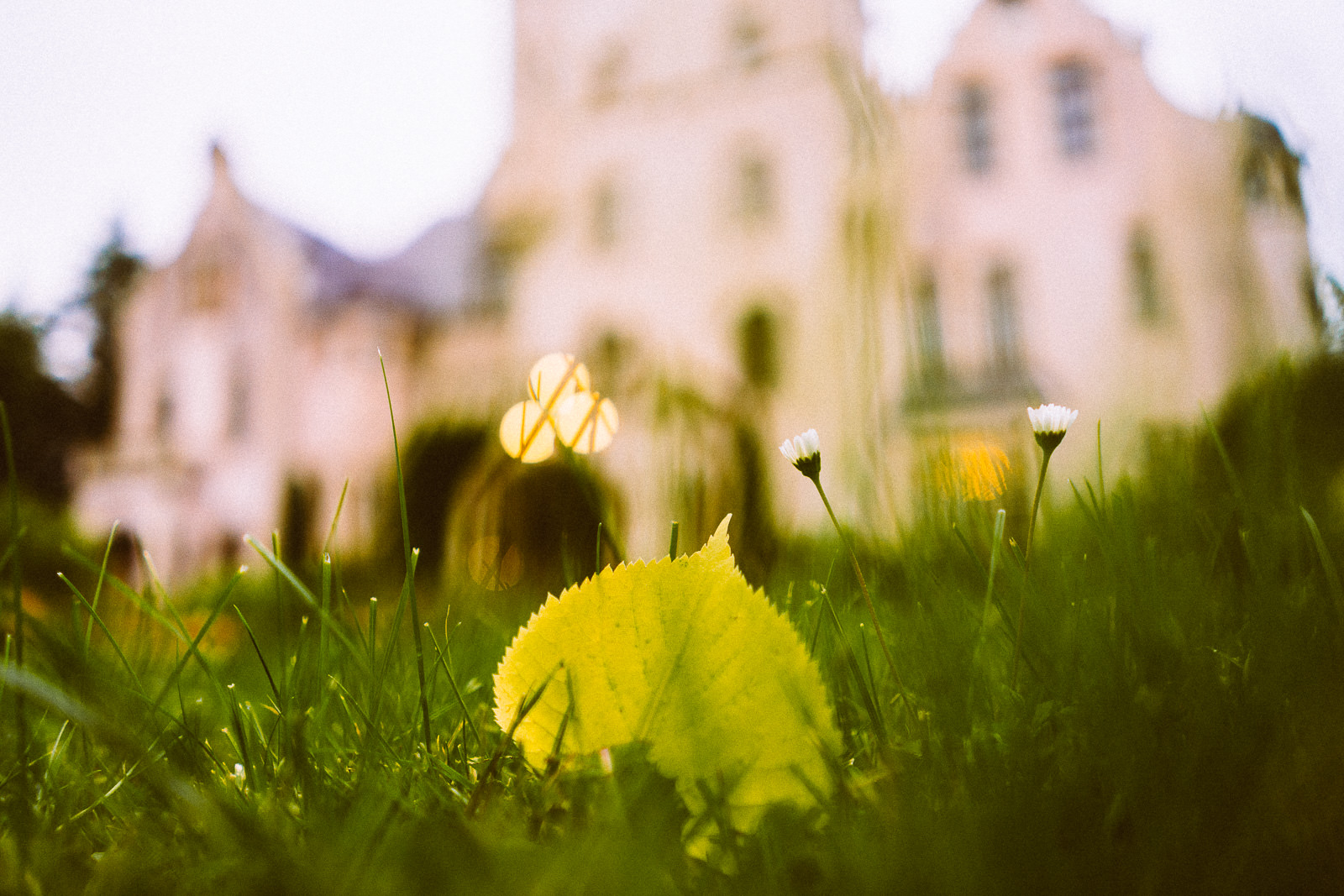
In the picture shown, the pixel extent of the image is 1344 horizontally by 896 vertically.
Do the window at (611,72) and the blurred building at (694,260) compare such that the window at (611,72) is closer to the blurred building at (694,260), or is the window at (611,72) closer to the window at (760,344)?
the blurred building at (694,260)

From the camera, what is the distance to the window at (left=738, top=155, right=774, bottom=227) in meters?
10.6

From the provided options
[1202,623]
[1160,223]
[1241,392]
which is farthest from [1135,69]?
[1202,623]

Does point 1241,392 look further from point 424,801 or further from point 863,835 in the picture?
point 424,801

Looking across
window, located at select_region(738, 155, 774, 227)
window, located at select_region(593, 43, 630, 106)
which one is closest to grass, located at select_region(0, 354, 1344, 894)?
window, located at select_region(738, 155, 774, 227)

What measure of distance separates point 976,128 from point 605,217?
507cm

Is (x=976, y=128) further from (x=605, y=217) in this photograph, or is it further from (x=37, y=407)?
(x=37, y=407)

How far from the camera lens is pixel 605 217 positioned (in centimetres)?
1133

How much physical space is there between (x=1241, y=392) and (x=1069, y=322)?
30.9 feet

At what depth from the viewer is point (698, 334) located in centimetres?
1064

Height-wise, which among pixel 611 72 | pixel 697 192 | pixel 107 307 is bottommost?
pixel 697 192

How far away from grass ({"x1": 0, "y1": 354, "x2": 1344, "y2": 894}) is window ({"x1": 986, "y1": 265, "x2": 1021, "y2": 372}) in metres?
9.42

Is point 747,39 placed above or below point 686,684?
above

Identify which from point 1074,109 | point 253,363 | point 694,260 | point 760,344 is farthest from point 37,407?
point 1074,109

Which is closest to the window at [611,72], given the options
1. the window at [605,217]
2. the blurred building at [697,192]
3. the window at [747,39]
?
the blurred building at [697,192]
